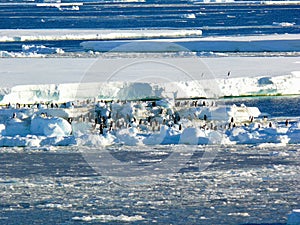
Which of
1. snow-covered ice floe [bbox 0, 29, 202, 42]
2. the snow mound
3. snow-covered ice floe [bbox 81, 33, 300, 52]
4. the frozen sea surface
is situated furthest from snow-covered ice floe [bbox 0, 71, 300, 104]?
snow-covered ice floe [bbox 0, 29, 202, 42]

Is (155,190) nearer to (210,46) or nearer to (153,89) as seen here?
(153,89)

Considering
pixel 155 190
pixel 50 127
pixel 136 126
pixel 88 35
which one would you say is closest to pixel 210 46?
pixel 88 35

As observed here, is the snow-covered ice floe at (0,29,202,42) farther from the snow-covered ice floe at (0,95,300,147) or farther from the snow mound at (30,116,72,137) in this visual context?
the snow mound at (30,116,72,137)

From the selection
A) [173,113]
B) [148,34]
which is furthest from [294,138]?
[148,34]

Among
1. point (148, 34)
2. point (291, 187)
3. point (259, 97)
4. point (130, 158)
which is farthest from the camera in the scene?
point (148, 34)

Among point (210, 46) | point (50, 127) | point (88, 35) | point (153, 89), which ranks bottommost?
point (50, 127)

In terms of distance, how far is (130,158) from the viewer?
1024 centimetres

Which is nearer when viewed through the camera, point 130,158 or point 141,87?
point 130,158

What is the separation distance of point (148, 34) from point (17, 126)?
2145cm

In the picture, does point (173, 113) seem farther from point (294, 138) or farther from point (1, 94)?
point (1, 94)

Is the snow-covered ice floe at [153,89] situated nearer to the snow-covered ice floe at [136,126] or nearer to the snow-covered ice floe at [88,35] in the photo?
the snow-covered ice floe at [136,126]

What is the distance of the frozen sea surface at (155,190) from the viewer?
7.62 metres

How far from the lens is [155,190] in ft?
28.6

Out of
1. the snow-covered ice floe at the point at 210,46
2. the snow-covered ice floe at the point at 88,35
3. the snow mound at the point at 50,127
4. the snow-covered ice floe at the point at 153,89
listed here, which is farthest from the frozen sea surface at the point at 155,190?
the snow-covered ice floe at the point at 88,35
